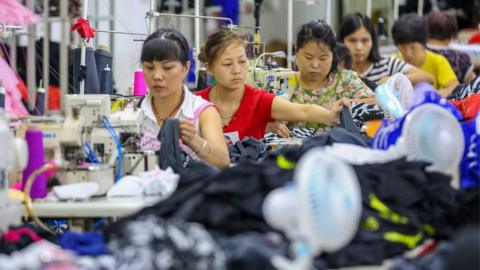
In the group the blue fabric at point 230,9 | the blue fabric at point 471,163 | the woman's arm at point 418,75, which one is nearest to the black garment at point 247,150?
the blue fabric at point 471,163

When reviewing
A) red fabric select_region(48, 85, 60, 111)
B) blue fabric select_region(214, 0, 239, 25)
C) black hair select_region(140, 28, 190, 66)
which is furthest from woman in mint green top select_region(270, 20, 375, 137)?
blue fabric select_region(214, 0, 239, 25)

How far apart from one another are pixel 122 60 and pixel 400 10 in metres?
4.62

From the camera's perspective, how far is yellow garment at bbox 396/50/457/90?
6473 millimetres

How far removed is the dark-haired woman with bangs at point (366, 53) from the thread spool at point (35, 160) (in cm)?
352

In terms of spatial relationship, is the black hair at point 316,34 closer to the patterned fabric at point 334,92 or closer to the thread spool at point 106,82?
the patterned fabric at point 334,92

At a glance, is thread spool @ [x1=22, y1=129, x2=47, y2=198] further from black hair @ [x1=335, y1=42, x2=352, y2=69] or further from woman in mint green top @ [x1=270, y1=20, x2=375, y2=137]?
black hair @ [x1=335, y1=42, x2=352, y2=69]

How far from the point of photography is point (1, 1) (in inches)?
167

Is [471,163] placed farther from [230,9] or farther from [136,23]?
[230,9]

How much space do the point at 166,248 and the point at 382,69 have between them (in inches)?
167

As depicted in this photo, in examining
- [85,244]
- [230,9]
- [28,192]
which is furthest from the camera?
[230,9]

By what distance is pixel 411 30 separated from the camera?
6473mm

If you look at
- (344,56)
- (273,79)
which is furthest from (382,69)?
(273,79)

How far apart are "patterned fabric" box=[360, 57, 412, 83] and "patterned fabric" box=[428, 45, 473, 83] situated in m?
1.00

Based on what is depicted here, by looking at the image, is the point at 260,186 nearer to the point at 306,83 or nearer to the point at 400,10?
the point at 306,83
